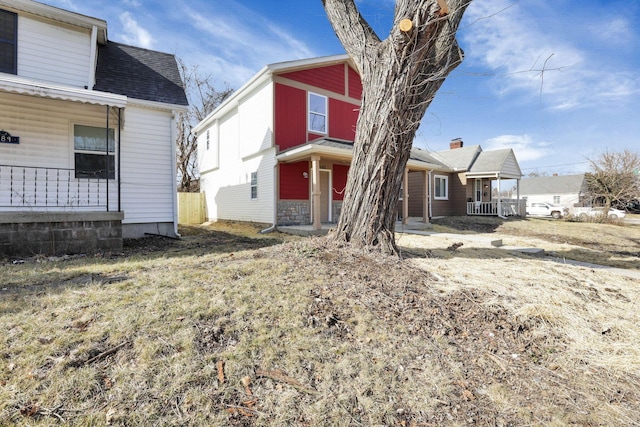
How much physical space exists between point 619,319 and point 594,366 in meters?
1.17

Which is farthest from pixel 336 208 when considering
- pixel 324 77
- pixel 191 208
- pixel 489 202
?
pixel 489 202

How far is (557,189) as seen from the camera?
37188mm

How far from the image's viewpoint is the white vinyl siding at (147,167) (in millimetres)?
7898

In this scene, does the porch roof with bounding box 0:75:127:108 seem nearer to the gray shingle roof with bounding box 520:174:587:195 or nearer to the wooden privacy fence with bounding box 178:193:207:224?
the wooden privacy fence with bounding box 178:193:207:224

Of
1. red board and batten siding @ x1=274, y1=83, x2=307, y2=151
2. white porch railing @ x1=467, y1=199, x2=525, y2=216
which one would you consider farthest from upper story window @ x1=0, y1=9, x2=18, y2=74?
white porch railing @ x1=467, y1=199, x2=525, y2=216

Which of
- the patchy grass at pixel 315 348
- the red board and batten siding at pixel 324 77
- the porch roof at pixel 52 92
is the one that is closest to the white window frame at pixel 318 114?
the red board and batten siding at pixel 324 77

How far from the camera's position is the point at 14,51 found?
6633mm

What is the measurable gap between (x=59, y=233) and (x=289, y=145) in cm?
722

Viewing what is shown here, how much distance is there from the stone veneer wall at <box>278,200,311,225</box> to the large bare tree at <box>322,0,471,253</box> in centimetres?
640

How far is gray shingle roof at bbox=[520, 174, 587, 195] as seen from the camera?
3541cm

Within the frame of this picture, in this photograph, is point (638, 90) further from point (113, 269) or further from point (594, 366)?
point (113, 269)

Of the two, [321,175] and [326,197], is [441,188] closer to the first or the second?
[326,197]

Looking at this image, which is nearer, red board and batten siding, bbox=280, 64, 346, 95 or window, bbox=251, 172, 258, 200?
red board and batten siding, bbox=280, 64, 346, 95

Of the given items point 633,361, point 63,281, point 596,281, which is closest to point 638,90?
point 596,281
